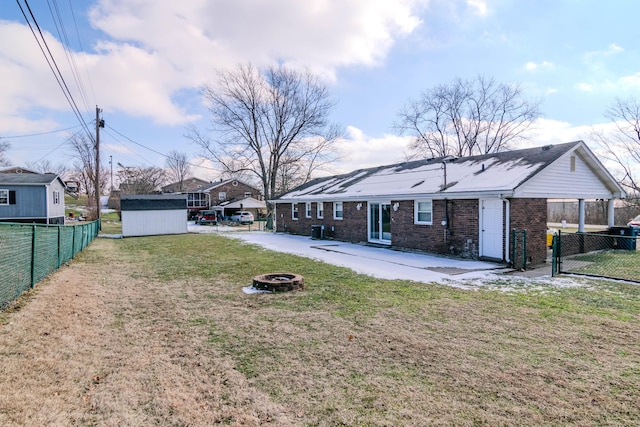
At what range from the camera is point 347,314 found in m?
6.00

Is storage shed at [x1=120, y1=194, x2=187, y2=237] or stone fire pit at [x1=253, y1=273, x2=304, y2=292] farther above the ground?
storage shed at [x1=120, y1=194, x2=187, y2=237]

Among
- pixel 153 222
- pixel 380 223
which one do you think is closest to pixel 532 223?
pixel 380 223

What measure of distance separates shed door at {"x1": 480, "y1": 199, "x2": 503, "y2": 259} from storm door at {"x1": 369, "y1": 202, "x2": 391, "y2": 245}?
183 inches

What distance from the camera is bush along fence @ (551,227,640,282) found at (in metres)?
9.45

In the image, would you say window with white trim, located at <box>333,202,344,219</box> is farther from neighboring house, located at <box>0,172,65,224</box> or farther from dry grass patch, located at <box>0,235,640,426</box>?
neighboring house, located at <box>0,172,65,224</box>

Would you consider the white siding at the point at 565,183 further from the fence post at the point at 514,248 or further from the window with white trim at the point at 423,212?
the window with white trim at the point at 423,212

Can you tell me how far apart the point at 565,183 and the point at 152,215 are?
2301 centimetres

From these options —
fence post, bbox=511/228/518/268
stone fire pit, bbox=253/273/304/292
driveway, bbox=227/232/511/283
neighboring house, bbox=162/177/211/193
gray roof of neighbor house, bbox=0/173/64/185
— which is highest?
neighboring house, bbox=162/177/211/193

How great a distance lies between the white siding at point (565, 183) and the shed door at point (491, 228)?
2.69 ft

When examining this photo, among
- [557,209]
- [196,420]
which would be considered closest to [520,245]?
[196,420]

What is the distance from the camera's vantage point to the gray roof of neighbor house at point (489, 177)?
454 inches

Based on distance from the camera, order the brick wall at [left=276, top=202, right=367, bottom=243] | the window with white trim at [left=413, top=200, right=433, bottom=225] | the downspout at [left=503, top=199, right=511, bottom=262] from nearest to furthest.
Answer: the downspout at [left=503, top=199, right=511, bottom=262] < the window with white trim at [left=413, top=200, right=433, bottom=225] < the brick wall at [left=276, top=202, right=367, bottom=243]

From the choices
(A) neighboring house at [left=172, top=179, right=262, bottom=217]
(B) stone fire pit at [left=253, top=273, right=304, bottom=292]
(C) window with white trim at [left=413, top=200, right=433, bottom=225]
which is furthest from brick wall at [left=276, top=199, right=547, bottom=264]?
(A) neighboring house at [left=172, top=179, right=262, bottom=217]

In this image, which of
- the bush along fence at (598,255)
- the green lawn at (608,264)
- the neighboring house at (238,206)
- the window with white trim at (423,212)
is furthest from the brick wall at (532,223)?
the neighboring house at (238,206)
